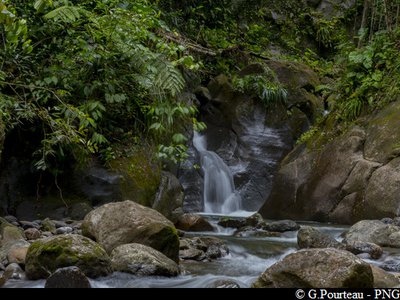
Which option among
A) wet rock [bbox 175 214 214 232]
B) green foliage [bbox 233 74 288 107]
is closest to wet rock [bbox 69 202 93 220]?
wet rock [bbox 175 214 214 232]

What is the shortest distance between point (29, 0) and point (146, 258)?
4.54m

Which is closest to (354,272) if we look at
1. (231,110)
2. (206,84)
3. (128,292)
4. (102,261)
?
(128,292)

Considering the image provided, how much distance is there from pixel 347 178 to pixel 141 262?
Answer: 17.2ft

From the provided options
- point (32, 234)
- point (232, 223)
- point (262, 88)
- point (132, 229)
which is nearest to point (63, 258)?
point (132, 229)

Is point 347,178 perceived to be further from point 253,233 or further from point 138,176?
point 138,176

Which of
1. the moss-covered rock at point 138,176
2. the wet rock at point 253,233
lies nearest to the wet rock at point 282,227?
the wet rock at point 253,233

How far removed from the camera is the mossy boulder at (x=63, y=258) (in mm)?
4254

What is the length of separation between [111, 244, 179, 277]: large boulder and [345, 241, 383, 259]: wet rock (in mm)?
2266

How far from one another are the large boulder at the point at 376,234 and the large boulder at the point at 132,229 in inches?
94.6

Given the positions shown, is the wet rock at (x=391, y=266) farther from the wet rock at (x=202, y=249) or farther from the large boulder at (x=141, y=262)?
the large boulder at (x=141, y=262)

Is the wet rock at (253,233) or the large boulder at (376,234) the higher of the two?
the large boulder at (376,234)

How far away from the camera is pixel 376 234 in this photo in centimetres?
632

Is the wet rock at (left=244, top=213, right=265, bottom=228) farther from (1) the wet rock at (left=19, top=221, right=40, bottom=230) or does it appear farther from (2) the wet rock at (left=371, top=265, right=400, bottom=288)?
(2) the wet rock at (left=371, top=265, right=400, bottom=288)

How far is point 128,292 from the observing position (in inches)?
159
